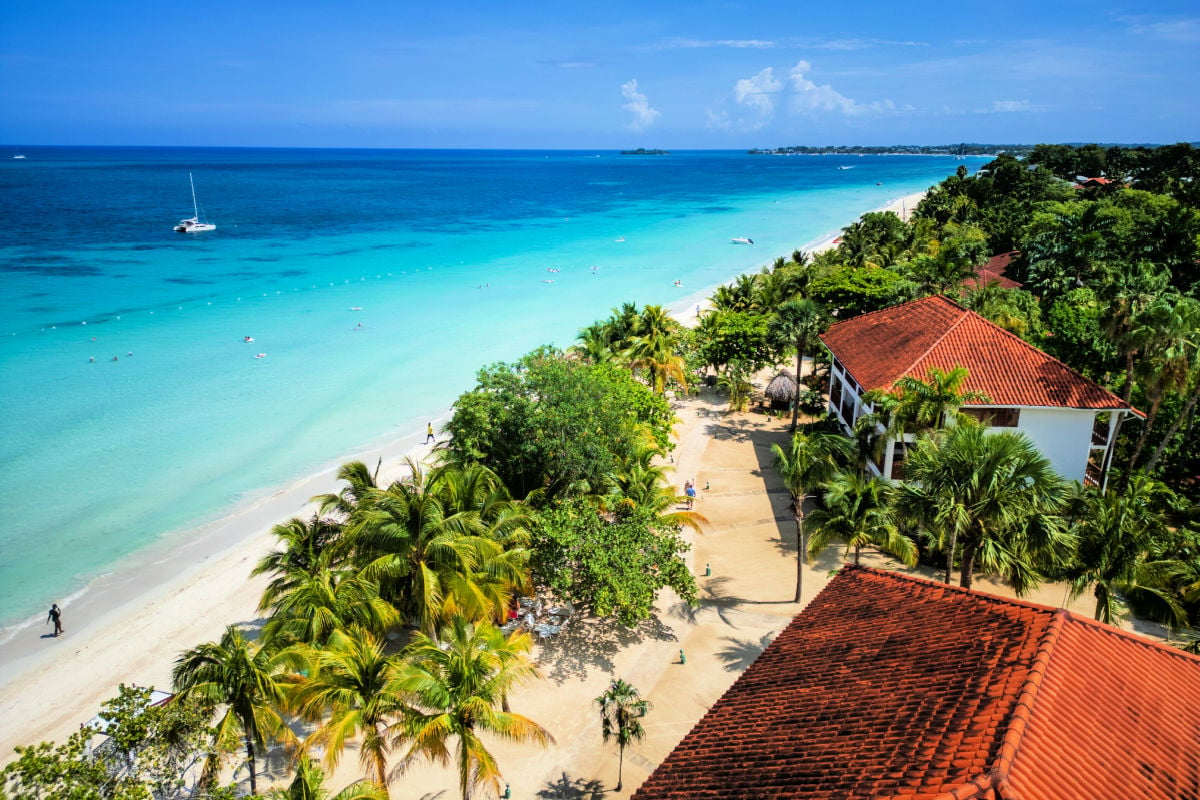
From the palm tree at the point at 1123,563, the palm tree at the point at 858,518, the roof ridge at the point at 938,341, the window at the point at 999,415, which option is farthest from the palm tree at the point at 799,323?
the palm tree at the point at 1123,563

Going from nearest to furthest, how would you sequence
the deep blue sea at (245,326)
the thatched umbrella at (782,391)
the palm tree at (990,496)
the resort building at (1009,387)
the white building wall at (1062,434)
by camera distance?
1. the palm tree at (990,496)
2. the resort building at (1009,387)
3. the white building wall at (1062,434)
4. the deep blue sea at (245,326)
5. the thatched umbrella at (782,391)

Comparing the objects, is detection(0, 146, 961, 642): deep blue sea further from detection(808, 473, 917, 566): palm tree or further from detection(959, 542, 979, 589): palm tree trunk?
detection(959, 542, 979, 589): palm tree trunk

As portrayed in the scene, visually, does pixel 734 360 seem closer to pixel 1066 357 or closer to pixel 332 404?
pixel 1066 357

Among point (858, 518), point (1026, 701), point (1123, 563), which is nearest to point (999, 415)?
point (858, 518)

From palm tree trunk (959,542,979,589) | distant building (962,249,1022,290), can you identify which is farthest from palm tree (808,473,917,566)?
distant building (962,249,1022,290)

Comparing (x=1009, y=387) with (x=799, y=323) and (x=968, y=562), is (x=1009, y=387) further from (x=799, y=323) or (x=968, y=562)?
(x=799, y=323)

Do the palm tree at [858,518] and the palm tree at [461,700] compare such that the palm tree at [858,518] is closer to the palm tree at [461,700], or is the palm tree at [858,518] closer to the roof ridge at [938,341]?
the roof ridge at [938,341]
